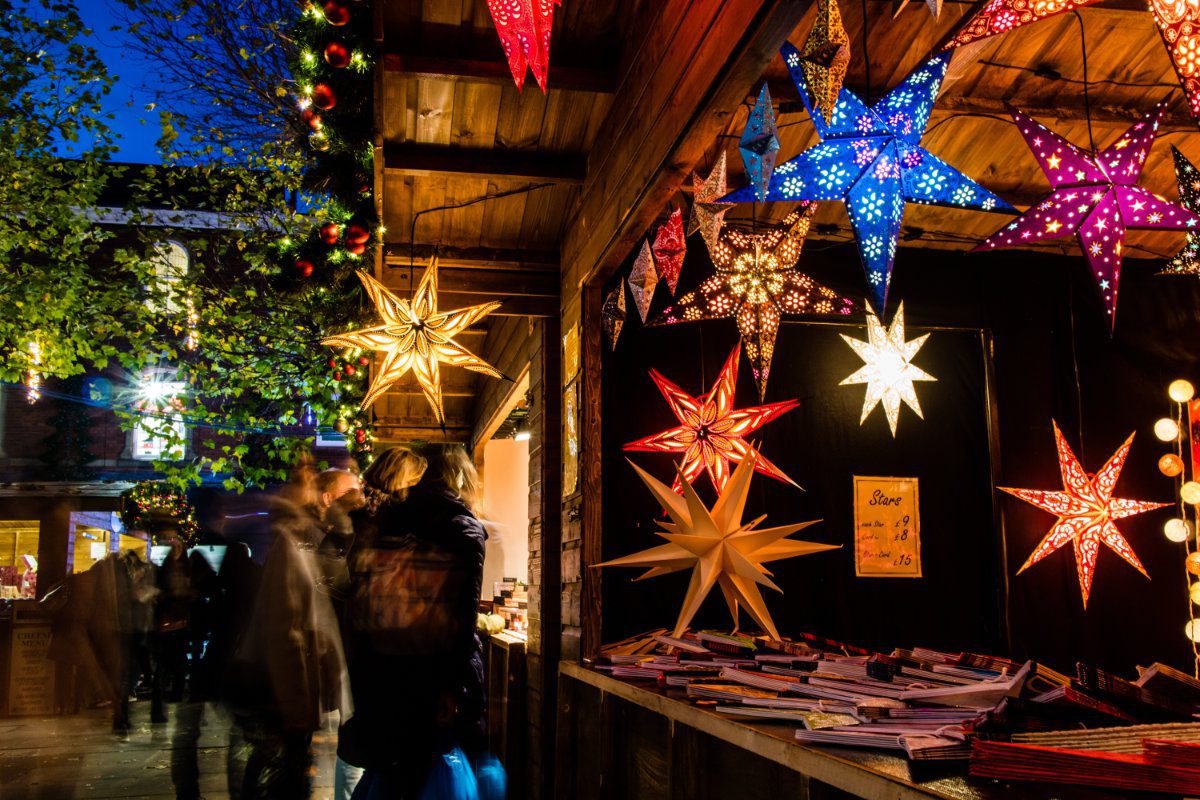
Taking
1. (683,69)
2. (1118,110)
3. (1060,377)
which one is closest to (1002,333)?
(1060,377)

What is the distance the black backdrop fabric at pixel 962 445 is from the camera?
5750 mm

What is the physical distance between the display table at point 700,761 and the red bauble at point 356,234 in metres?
2.71

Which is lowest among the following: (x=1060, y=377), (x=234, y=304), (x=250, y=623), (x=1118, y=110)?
(x=250, y=623)

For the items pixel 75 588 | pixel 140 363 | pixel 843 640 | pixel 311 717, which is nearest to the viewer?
pixel 311 717

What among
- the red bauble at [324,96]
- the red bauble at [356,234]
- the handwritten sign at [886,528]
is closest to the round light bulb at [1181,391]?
the handwritten sign at [886,528]

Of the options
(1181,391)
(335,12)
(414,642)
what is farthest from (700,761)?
(1181,391)

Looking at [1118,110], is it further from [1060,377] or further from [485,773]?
[485,773]

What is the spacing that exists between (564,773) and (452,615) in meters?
1.36

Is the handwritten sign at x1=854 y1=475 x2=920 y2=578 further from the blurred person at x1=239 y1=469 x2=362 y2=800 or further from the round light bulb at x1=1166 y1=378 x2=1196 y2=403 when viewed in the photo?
the blurred person at x1=239 y1=469 x2=362 y2=800

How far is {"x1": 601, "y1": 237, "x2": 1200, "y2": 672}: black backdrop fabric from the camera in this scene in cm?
575

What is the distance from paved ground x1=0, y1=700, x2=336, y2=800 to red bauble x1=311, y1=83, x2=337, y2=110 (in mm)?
5433

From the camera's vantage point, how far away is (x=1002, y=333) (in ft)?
21.8

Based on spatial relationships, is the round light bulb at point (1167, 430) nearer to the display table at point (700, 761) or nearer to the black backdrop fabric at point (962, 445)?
the black backdrop fabric at point (962, 445)

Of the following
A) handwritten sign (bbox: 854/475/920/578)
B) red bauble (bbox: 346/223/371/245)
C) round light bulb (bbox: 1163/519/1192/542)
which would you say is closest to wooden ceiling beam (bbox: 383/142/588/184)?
red bauble (bbox: 346/223/371/245)
